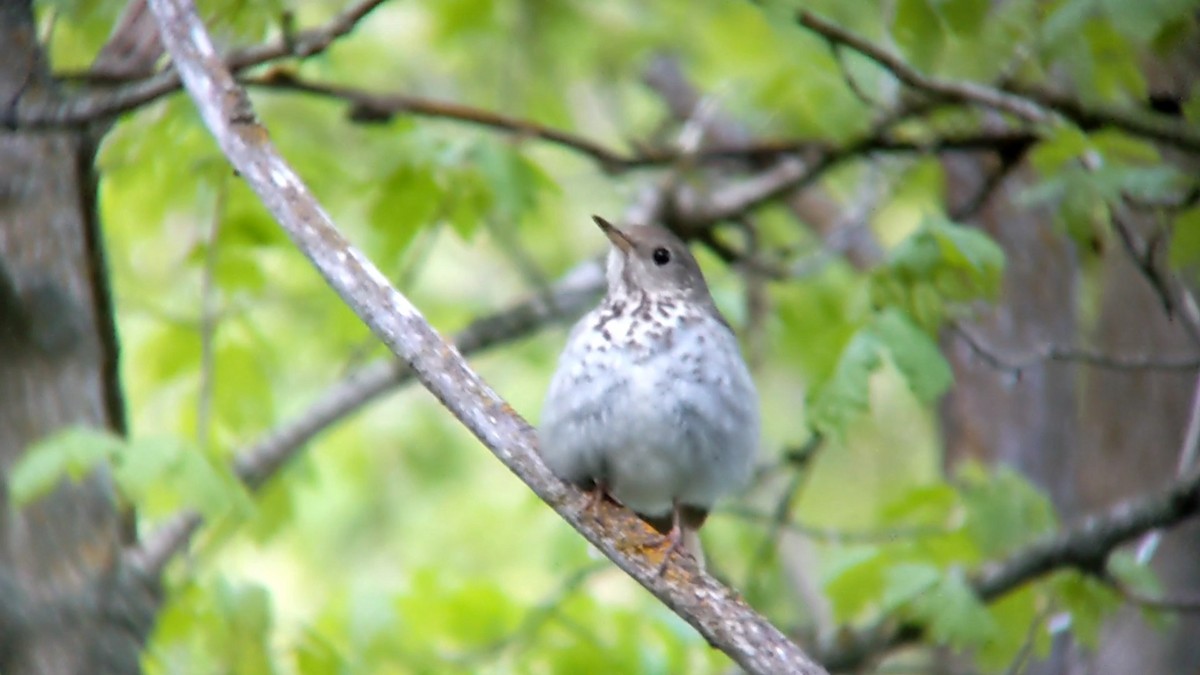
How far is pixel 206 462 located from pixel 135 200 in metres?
2.25

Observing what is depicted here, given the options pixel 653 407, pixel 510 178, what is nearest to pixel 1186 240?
pixel 653 407

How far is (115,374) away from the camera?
394cm

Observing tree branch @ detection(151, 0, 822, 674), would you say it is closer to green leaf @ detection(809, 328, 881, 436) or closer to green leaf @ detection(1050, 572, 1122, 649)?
green leaf @ detection(809, 328, 881, 436)

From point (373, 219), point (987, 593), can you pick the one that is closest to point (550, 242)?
point (373, 219)

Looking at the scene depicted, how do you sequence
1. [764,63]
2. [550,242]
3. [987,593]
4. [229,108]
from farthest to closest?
[550,242] < [764,63] < [987,593] < [229,108]

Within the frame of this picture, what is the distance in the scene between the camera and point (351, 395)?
4777mm

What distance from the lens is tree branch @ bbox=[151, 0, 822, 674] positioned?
115 inches

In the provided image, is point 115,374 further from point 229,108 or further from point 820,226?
point 820,226

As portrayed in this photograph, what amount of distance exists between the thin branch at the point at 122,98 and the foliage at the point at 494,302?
0.70 ft

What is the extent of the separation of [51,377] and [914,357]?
2.47m

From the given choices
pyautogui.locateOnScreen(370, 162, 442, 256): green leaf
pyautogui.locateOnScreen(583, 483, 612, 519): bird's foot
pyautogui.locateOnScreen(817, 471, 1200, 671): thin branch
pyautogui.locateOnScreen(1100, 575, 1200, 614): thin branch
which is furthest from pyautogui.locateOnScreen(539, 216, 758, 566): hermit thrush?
pyautogui.locateOnScreen(1100, 575, 1200, 614): thin branch

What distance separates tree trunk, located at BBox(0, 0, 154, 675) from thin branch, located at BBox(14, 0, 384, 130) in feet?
0.18

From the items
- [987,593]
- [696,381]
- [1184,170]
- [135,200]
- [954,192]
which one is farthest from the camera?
[954,192]

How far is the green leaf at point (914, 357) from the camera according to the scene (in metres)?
3.45
